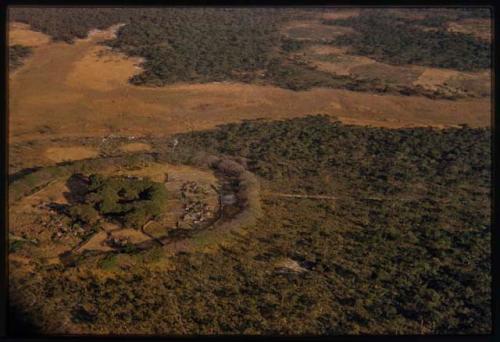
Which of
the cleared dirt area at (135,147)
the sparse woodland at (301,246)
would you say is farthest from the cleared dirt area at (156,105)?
the cleared dirt area at (135,147)

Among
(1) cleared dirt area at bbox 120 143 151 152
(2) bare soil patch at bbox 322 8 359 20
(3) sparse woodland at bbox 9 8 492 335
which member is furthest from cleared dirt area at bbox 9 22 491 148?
(2) bare soil patch at bbox 322 8 359 20

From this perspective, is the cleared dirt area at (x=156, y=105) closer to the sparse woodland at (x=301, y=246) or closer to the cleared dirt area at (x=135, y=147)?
the sparse woodland at (x=301, y=246)

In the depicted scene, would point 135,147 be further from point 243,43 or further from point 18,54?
point 243,43

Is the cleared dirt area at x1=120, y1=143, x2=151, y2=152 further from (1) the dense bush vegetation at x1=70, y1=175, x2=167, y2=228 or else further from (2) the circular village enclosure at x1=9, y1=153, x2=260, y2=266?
(1) the dense bush vegetation at x1=70, y1=175, x2=167, y2=228

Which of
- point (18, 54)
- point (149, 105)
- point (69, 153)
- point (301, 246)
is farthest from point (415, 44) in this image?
point (301, 246)

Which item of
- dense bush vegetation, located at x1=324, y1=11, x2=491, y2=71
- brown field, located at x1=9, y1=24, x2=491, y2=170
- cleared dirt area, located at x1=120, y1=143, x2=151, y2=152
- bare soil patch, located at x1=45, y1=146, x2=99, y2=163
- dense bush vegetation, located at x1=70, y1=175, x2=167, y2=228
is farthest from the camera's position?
dense bush vegetation, located at x1=324, y1=11, x2=491, y2=71

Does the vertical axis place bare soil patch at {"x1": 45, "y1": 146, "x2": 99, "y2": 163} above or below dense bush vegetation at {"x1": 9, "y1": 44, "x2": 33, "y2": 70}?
below
